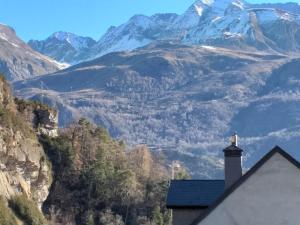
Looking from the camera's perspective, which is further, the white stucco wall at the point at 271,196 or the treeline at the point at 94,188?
the treeline at the point at 94,188

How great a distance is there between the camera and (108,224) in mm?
70188

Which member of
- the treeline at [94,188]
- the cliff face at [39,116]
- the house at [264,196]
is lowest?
the house at [264,196]

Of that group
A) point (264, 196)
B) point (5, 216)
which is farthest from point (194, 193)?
point (5, 216)

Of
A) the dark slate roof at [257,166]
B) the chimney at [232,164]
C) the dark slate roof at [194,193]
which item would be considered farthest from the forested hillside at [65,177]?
the dark slate roof at [257,166]

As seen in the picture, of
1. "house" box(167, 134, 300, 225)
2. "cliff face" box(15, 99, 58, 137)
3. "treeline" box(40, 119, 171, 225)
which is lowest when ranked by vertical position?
"house" box(167, 134, 300, 225)

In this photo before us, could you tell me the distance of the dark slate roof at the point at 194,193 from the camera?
75.6 feet

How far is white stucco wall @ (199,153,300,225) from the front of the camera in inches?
734

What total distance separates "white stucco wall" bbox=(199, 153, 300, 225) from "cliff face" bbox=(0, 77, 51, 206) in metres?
41.4

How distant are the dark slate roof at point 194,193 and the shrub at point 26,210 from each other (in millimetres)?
37035

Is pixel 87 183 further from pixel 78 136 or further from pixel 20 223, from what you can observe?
pixel 20 223

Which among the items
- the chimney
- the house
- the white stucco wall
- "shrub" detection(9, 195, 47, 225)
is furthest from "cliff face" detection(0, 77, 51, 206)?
the white stucco wall

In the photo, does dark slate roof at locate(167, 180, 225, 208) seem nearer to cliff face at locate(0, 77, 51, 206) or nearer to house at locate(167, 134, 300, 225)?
house at locate(167, 134, 300, 225)

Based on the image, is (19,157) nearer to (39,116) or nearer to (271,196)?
(39,116)

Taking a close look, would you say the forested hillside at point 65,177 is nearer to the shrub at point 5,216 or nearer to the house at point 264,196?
the shrub at point 5,216
